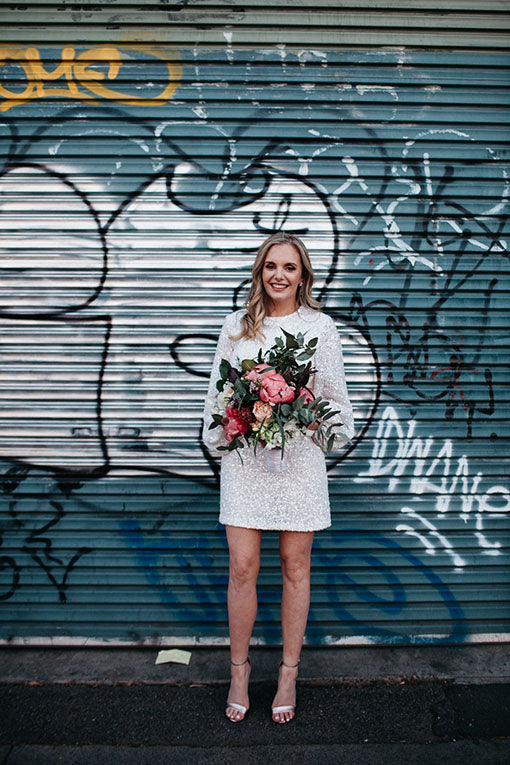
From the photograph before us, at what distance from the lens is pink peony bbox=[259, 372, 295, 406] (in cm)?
213

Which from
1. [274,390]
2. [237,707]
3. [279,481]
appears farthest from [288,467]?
[237,707]

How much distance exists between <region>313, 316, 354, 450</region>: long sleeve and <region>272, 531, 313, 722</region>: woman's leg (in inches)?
20.6

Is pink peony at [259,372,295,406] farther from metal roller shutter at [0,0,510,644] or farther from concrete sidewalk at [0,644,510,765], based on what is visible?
concrete sidewalk at [0,644,510,765]

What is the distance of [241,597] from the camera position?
2535mm

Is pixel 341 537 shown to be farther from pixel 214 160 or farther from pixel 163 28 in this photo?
pixel 163 28

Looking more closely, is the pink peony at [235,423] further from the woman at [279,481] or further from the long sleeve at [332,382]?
the long sleeve at [332,382]

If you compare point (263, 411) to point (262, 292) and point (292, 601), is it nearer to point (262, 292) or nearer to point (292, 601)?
point (262, 292)

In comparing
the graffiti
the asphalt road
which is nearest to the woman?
the asphalt road

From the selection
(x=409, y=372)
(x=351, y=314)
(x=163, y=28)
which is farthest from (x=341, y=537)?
(x=163, y=28)

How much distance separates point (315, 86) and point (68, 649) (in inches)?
149

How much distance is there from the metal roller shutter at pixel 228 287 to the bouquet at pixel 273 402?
96 centimetres

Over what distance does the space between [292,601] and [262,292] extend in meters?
1.55

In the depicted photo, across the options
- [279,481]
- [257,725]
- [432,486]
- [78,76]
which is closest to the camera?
[279,481]

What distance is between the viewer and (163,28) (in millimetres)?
3066
